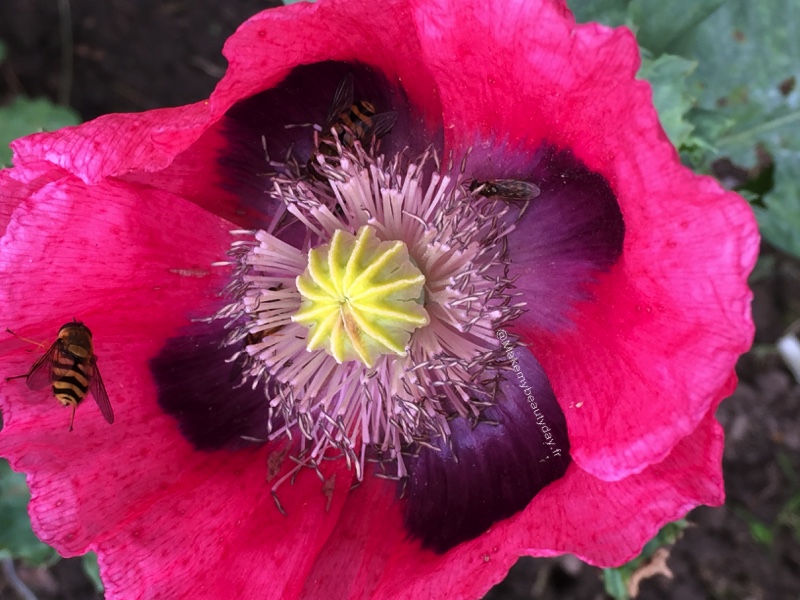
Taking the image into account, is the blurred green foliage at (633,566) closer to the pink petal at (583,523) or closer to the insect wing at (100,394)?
the pink petal at (583,523)

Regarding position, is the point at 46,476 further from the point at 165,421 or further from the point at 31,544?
the point at 31,544

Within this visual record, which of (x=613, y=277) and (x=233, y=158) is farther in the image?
(x=233, y=158)

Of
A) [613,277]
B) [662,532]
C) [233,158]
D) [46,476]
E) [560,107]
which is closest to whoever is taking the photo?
[560,107]

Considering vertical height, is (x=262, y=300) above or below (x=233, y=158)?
below

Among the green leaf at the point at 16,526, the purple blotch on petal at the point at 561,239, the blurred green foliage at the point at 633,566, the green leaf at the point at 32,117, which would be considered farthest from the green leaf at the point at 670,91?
the green leaf at the point at 32,117

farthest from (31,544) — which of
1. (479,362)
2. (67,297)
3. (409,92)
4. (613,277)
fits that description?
(613,277)

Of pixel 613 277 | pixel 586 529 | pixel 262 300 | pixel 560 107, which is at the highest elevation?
pixel 560 107

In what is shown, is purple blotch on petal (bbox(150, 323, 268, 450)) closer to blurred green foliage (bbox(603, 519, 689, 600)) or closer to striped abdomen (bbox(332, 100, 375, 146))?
striped abdomen (bbox(332, 100, 375, 146))
